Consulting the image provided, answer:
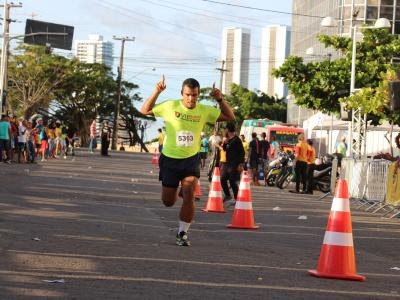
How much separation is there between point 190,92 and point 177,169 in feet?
2.89

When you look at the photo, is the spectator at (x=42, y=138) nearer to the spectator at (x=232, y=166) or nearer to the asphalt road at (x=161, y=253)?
the asphalt road at (x=161, y=253)

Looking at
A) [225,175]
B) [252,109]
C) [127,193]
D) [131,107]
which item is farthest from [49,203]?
[252,109]

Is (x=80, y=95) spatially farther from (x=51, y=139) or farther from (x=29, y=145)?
(x=29, y=145)

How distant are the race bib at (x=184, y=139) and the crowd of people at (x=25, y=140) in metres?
23.2

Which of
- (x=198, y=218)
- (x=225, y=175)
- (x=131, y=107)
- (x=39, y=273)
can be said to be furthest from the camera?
(x=131, y=107)

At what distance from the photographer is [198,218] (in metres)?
16.6

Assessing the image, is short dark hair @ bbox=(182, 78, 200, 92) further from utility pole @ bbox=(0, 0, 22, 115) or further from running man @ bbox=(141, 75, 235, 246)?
utility pole @ bbox=(0, 0, 22, 115)

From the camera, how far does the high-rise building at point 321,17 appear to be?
246 ft

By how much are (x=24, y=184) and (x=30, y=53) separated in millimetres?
67764

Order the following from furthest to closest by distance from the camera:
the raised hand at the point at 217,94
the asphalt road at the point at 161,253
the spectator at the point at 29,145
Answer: the spectator at the point at 29,145 < the raised hand at the point at 217,94 < the asphalt road at the point at 161,253

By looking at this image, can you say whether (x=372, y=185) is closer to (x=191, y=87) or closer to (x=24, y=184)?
(x=24, y=184)

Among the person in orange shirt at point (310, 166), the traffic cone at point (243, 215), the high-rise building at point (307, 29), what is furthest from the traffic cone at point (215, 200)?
the high-rise building at point (307, 29)

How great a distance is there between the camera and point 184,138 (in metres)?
11.8

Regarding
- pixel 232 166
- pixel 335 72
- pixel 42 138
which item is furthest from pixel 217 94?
pixel 335 72
